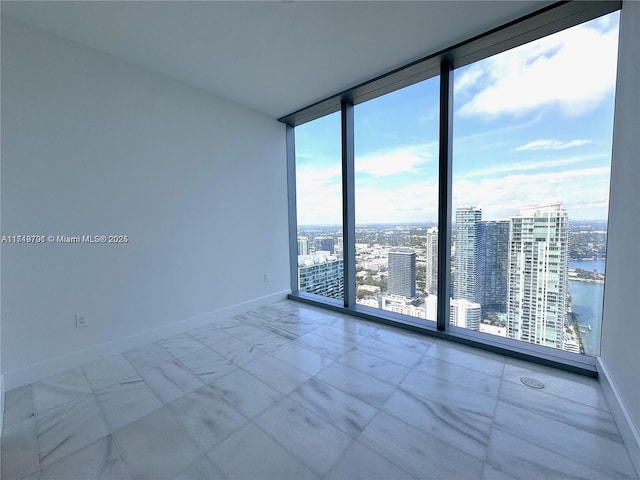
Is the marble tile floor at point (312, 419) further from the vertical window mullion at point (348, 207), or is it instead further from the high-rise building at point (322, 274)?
the high-rise building at point (322, 274)

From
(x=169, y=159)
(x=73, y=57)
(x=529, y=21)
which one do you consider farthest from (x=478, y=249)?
(x=73, y=57)

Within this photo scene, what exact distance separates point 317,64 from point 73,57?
2.03 m

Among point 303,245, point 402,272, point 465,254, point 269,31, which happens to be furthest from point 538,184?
point 303,245

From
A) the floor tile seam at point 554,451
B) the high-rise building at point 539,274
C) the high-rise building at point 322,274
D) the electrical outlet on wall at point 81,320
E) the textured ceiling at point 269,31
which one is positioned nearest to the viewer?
the floor tile seam at point 554,451

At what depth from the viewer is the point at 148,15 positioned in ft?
5.91

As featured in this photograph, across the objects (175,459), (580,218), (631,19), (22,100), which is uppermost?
(631,19)

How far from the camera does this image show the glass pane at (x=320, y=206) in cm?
331

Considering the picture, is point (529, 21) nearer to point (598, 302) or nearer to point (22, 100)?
point (598, 302)

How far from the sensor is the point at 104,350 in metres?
2.21

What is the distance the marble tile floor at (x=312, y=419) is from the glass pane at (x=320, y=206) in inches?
55.4

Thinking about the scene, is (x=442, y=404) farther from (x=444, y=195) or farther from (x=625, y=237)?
(x=444, y=195)

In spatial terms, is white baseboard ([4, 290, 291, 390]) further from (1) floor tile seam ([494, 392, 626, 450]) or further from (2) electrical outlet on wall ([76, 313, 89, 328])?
(1) floor tile seam ([494, 392, 626, 450])

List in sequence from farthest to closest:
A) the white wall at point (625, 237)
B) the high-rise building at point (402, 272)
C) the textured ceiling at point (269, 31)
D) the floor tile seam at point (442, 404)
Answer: the high-rise building at point (402, 272) → the textured ceiling at point (269, 31) → the floor tile seam at point (442, 404) → the white wall at point (625, 237)

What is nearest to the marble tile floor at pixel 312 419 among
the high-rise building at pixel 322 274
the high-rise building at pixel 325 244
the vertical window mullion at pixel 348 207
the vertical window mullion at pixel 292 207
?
the vertical window mullion at pixel 348 207
